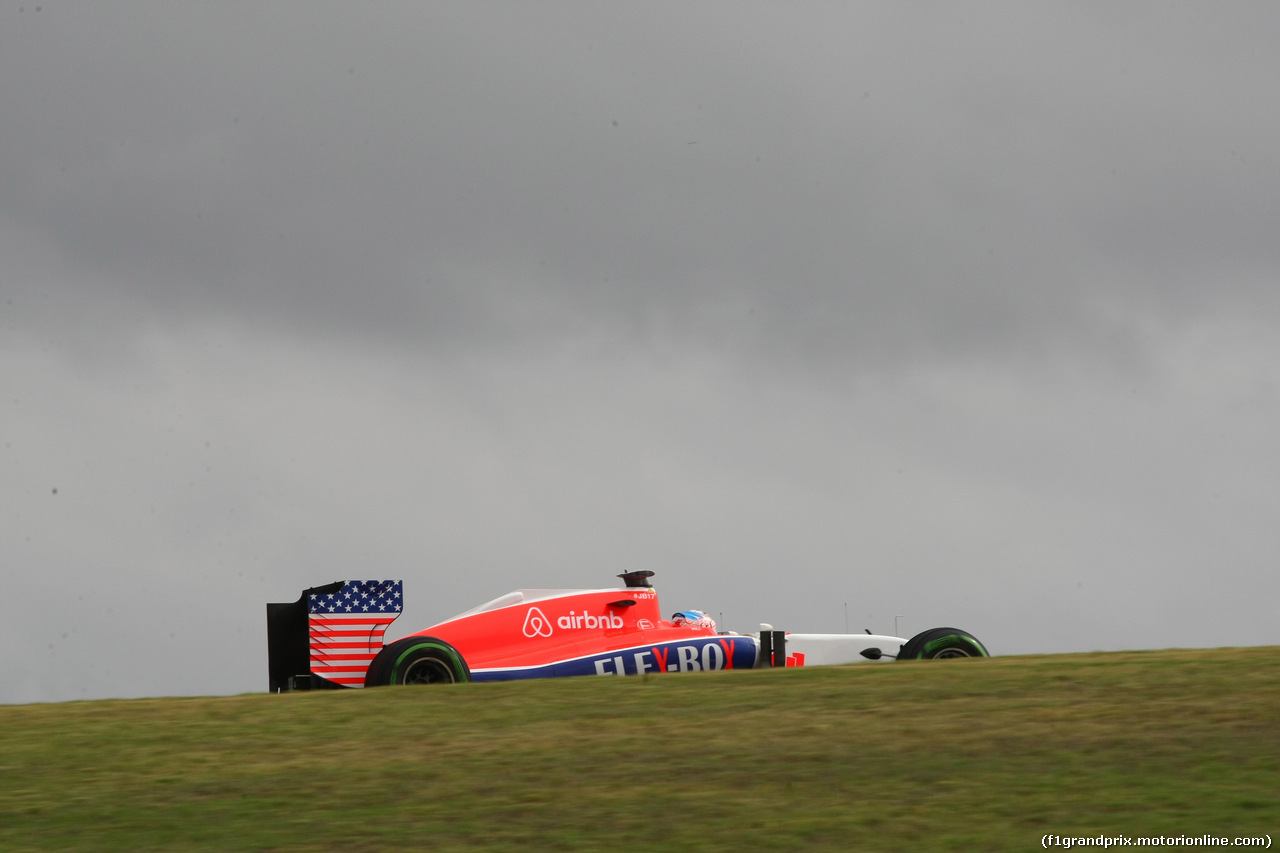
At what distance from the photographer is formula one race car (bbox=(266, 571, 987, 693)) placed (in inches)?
540

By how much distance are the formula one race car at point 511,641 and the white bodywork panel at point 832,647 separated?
73 cm

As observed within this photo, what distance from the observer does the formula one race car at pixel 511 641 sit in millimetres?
13718

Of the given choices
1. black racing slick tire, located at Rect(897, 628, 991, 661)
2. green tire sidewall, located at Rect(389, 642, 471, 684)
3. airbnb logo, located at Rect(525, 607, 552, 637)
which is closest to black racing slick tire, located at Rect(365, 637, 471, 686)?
green tire sidewall, located at Rect(389, 642, 471, 684)

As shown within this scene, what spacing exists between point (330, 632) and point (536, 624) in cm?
217

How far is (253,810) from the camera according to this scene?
741cm

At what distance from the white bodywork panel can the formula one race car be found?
73 centimetres

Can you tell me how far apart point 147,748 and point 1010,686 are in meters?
5.98

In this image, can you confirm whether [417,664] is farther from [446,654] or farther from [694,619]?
[694,619]

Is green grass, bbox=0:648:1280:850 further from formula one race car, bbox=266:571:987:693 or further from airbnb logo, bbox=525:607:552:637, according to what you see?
airbnb logo, bbox=525:607:552:637

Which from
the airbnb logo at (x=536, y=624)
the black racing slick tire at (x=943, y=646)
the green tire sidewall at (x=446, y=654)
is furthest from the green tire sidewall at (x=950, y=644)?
the green tire sidewall at (x=446, y=654)

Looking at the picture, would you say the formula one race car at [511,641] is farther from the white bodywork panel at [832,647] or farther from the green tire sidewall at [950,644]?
the white bodywork panel at [832,647]

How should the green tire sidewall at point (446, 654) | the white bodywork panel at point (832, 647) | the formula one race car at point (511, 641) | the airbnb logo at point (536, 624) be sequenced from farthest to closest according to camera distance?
the white bodywork panel at point (832, 647)
the airbnb logo at point (536, 624)
the formula one race car at point (511, 641)
the green tire sidewall at point (446, 654)

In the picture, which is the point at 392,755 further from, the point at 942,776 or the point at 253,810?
the point at 942,776

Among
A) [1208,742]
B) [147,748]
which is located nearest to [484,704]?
[147,748]
